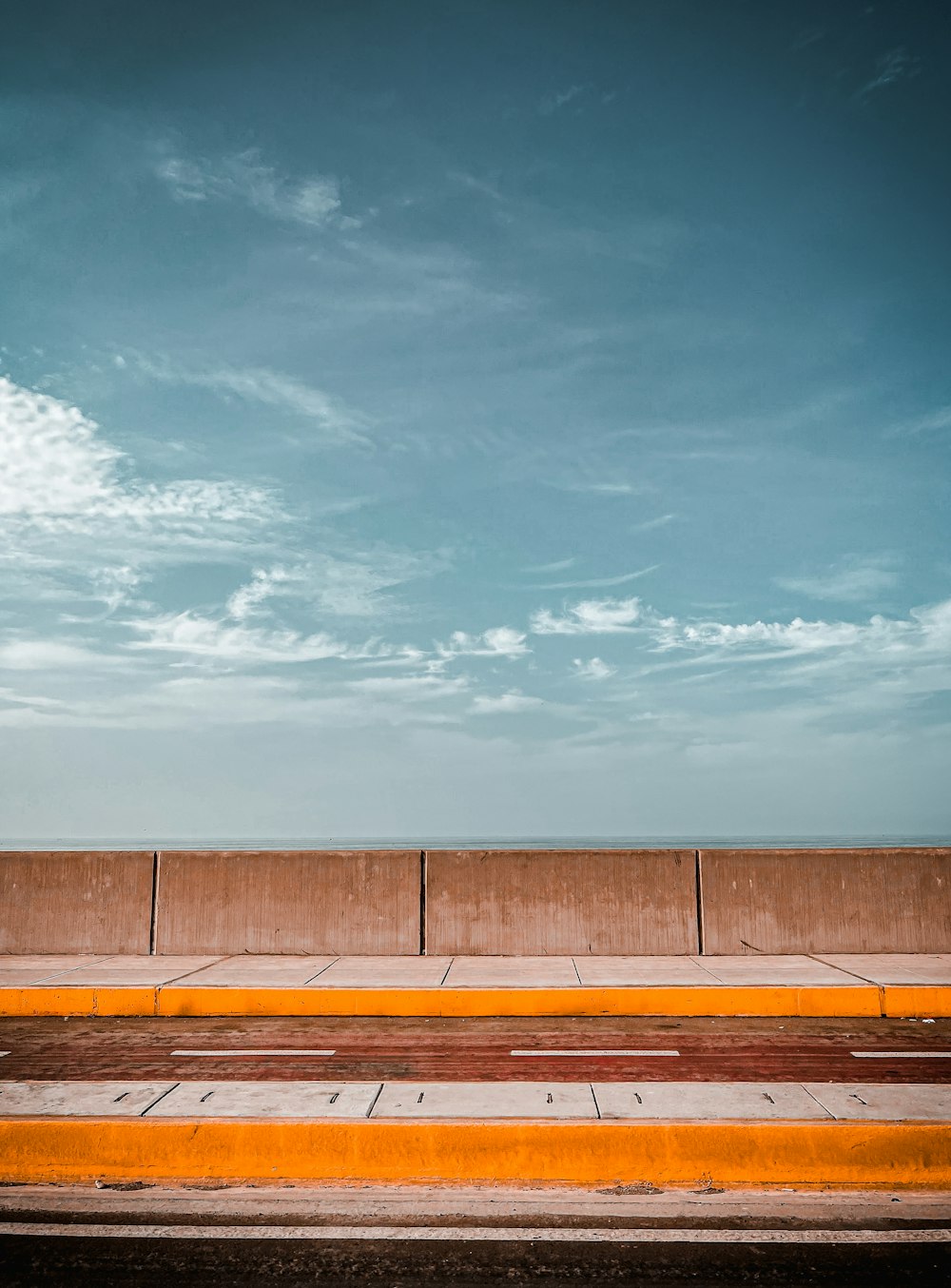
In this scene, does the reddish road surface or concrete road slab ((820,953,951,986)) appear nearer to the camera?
the reddish road surface

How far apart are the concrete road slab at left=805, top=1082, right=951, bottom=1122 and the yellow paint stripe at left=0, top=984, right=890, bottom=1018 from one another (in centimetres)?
249

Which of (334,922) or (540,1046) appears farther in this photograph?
(334,922)

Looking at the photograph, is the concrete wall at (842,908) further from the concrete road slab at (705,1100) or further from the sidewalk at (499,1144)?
the sidewalk at (499,1144)

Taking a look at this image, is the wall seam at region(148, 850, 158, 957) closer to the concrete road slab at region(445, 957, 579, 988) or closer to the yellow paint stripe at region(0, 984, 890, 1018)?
the yellow paint stripe at region(0, 984, 890, 1018)

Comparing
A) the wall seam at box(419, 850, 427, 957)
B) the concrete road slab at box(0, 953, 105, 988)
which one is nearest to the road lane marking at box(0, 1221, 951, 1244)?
the concrete road slab at box(0, 953, 105, 988)

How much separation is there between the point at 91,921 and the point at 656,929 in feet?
23.6

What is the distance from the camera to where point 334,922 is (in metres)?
12.7

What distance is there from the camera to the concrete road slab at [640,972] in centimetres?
1029

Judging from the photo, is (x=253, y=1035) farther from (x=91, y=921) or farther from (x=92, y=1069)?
(x=91, y=921)

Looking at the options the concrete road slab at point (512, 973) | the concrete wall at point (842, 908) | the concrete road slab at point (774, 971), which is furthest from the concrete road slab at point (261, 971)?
the concrete wall at point (842, 908)

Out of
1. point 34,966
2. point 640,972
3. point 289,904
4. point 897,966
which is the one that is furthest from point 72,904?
point 897,966

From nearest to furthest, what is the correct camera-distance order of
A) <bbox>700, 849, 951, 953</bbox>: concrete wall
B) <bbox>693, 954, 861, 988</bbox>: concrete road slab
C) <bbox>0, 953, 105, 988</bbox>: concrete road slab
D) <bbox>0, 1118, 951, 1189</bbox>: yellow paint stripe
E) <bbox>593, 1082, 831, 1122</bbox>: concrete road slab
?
<bbox>0, 1118, 951, 1189</bbox>: yellow paint stripe < <bbox>593, 1082, 831, 1122</bbox>: concrete road slab < <bbox>693, 954, 861, 988</bbox>: concrete road slab < <bbox>0, 953, 105, 988</bbox>: concrete road slab < <bbox>700, 849, 951, 953</bbox>: concrete wall

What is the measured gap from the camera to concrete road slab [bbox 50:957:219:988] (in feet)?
34.6

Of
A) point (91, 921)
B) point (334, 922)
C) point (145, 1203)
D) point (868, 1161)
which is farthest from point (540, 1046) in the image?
point (91, 921)
